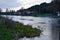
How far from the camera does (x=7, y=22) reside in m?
21.4

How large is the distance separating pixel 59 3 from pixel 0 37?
2363 inches

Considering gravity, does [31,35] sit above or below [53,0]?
below

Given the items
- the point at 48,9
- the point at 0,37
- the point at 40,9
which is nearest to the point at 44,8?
the point at 48,9

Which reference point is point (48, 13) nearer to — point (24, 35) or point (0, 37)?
point (24, 35)

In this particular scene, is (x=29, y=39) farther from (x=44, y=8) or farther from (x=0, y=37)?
(x=44, y=8)

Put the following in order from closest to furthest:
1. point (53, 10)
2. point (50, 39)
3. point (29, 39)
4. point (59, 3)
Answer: point (50, 39), point (29, 39), point (59, 3), point (53, 10)

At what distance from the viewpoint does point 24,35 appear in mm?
23281

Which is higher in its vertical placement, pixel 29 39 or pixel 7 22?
pixel 7 22

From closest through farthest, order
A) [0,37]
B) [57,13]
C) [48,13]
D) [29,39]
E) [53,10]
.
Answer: [0,37] → [29,39] → [57,13] → [53,10] → [48,13]

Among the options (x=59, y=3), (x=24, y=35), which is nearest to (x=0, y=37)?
(x=24, y=35)

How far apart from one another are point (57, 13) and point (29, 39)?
202 feet

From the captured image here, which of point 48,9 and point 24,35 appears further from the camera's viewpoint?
point 48,9

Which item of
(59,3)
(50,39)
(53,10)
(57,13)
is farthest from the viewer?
(53,10)

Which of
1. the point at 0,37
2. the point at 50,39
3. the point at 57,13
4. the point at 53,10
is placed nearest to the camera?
the point at 0,37
